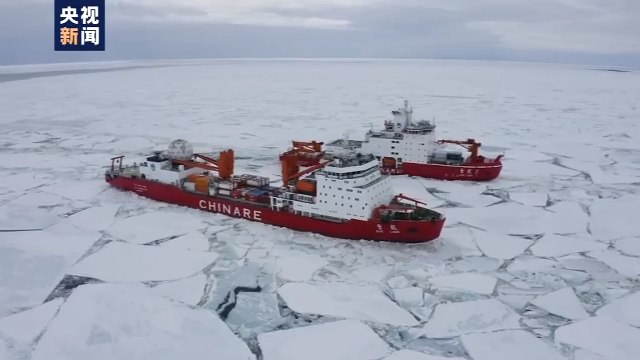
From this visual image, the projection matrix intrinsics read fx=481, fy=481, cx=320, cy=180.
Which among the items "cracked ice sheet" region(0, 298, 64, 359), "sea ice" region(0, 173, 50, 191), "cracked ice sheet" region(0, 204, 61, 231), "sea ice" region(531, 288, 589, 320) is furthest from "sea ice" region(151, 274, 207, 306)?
"sea ice" region(0, 173, 50, 191)

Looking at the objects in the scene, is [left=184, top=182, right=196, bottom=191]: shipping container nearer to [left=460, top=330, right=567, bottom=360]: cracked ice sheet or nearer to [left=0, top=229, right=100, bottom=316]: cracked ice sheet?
[left=0, top=229, right=100, bottom=316]: cracked ice sheet

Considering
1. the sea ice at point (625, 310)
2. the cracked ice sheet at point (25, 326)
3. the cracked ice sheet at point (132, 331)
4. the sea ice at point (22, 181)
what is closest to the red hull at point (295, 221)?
the sea ice at point (22, 181)

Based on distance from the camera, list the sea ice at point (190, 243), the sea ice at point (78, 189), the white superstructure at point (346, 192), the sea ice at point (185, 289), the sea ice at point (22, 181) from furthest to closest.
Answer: the sea ice at point (22, 181)
the sea ice at point (78, 189)
the white superstructure at point (346, 192)
the sea ice at point (190, 243)
the sea ice at point (185, 289)

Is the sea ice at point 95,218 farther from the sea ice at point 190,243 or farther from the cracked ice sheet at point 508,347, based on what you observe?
the cracked ice sheet at point 508,347

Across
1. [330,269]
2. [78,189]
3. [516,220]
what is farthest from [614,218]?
[78,189]

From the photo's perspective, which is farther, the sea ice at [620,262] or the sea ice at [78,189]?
the sea ice at [78,189]

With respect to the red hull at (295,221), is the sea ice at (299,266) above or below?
below

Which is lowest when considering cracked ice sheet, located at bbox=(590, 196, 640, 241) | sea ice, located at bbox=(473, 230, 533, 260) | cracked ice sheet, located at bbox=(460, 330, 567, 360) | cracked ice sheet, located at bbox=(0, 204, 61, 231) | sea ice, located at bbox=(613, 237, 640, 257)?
cracked ice sheet, located at bbox=(0, 204, 61, 231)
